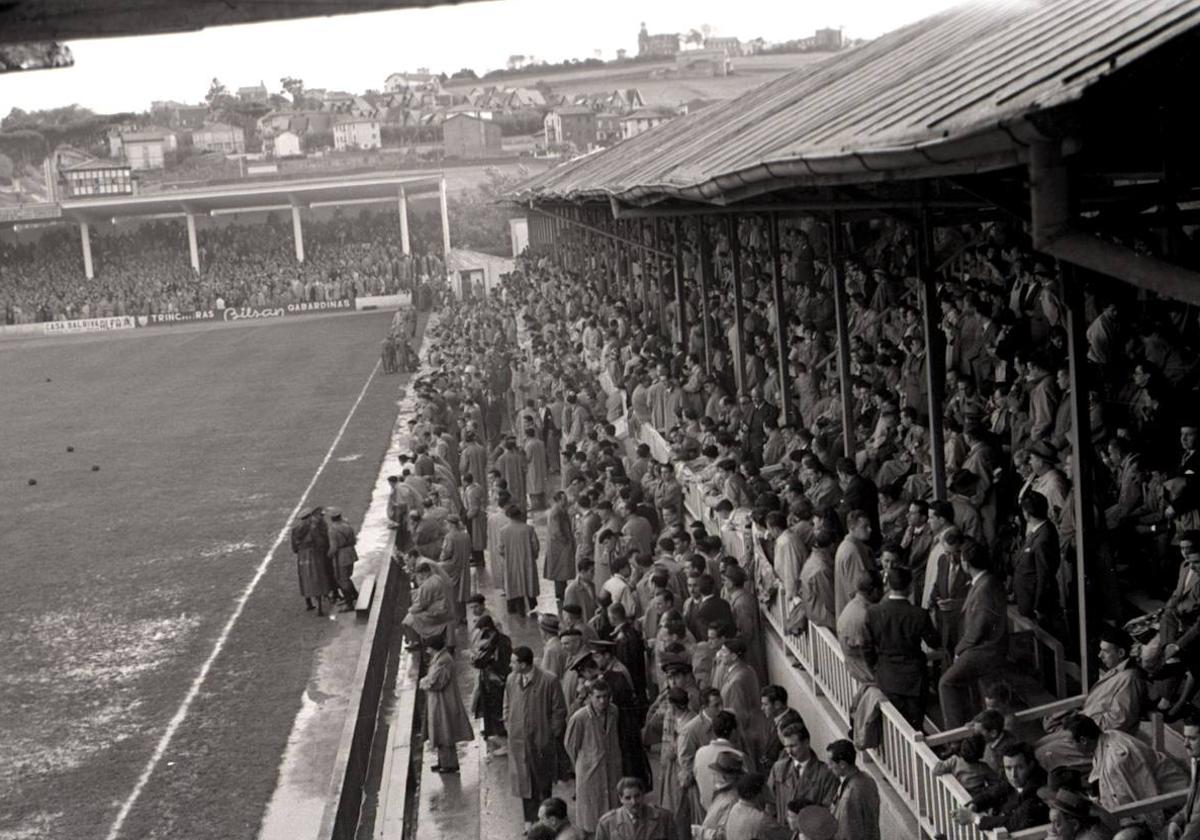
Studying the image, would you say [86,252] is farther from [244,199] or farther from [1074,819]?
[1074,819]

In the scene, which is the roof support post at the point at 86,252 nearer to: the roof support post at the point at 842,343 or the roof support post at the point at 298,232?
the roof support post at the point at 298,232

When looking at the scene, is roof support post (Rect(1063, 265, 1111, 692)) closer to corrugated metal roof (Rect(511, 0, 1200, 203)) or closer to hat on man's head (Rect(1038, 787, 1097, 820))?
corrugated metal roof (Rect(511, 0, 1200, 203))

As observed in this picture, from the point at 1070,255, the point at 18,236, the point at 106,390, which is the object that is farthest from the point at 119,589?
the point at 18,236

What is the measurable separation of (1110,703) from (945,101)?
9.21ft

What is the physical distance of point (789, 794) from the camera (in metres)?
7.71

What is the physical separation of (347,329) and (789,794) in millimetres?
44295

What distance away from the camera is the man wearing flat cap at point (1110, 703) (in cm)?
698

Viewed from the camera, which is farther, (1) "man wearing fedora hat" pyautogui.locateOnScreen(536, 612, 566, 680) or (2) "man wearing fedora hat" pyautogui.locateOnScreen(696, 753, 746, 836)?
(1) "man wearing fedora hat" pyautogui.locateOnScreen(536, 612, 566, 680)

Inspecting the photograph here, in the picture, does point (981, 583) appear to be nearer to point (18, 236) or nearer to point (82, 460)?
point (82, 460)

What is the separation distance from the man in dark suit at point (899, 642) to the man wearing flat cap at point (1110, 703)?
1.13 meters

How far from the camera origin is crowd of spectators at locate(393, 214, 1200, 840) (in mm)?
7129

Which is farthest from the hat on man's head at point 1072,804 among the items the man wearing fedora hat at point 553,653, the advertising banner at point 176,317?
the advertising banner at point 176,317

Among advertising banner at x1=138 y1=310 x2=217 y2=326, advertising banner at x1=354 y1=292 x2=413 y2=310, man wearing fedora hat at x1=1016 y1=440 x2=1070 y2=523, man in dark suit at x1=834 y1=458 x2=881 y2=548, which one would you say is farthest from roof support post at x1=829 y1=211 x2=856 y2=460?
advertising banner at x1=138 y1=310 x2=217 y2=326

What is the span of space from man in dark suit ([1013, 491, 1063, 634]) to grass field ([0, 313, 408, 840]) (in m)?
5.75
